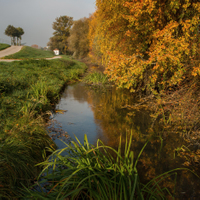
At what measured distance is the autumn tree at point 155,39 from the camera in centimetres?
641

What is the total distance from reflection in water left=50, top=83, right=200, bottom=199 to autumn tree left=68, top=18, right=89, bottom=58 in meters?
29.5

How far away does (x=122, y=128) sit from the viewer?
6582 millimetres

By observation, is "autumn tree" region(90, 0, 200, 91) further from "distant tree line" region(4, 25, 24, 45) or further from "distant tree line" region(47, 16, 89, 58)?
"distant tree line" region(4, 25, 24, 45)

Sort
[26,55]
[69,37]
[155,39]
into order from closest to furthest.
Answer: [155,39]
[26,55]
[69,37]

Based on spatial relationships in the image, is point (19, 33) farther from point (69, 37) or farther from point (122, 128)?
point (122, 128)

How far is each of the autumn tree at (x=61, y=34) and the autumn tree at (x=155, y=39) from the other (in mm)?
53695

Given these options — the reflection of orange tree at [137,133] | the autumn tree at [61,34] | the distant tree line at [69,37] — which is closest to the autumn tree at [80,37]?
the distant tree line at [69,37]

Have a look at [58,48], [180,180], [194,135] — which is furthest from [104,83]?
[58,48]

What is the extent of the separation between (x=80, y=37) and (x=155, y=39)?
33976 millimetres

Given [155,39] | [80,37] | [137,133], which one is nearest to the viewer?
[137,133]

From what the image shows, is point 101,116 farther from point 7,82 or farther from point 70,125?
point 7,82

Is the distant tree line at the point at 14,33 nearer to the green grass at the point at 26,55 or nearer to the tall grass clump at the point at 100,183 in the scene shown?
the green grass at the point at 26,55

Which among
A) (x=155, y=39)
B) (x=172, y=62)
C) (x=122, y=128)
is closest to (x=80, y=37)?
(x=155, y=39)

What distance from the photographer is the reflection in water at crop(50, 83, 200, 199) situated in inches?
166
